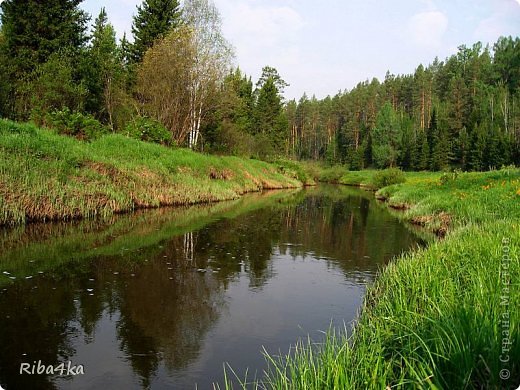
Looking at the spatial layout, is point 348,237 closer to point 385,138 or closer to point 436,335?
point 436,335

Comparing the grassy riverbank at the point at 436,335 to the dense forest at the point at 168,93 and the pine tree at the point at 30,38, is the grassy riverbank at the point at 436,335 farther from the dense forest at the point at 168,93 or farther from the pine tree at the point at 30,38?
the pine tree at the point at 30,38

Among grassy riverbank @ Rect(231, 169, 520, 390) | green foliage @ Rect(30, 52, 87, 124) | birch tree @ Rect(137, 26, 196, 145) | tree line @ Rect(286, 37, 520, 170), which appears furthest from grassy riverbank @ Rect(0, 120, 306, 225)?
tree line @ Rect(286, 37, 520, 170)

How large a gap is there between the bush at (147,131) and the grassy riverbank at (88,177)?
1.62m

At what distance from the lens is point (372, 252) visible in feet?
37.0

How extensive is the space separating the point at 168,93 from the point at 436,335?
2677 cm

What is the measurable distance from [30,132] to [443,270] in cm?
1430

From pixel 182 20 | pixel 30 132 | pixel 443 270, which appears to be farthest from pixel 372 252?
pixel 182 20

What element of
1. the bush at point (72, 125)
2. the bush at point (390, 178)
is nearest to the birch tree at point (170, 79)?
the bush at point (72, 125)

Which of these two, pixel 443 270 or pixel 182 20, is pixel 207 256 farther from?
pixel 182 20

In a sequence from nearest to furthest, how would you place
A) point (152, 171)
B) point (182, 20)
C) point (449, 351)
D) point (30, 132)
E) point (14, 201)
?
1. point (449, 351)
2. point (14, 201)
3. point (30, 132)
4. point (152, 171)
5. point (182, 20)

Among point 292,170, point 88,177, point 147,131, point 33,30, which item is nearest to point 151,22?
point 33,30

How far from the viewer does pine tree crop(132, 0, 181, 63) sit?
35625 mm

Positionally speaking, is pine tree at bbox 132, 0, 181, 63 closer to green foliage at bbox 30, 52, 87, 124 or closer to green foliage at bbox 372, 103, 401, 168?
green foliage at bbox 30, 52, 87, 124

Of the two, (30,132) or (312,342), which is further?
(30,132)
